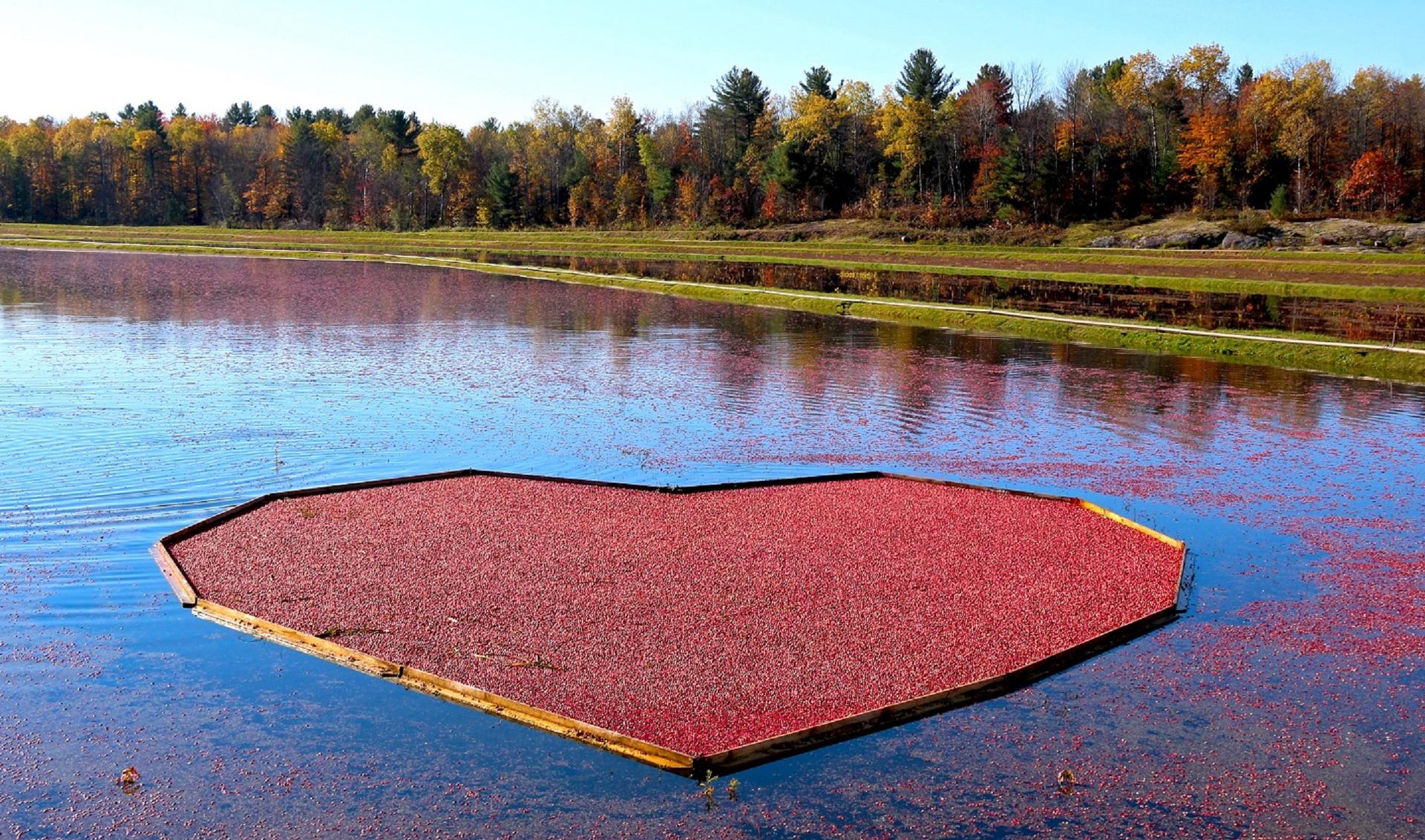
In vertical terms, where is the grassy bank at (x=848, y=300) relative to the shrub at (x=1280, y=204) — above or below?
below

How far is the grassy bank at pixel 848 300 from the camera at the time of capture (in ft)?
94.5

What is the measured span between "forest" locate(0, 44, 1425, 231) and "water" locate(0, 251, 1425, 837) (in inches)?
2090

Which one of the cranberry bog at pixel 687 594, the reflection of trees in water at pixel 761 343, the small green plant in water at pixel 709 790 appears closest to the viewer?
the small green plant in water at pixel 709 790

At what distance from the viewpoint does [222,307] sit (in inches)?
→ 1556

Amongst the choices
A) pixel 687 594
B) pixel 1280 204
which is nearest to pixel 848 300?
pixel 687 594

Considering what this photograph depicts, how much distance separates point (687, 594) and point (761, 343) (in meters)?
21.7

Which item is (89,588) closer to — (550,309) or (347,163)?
(550,309)

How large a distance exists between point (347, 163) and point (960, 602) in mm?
126590

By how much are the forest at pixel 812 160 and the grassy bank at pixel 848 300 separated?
1440cm

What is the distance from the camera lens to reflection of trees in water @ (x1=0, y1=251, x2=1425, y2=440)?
23.7 m

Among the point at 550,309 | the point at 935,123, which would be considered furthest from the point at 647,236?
the point at 550,309

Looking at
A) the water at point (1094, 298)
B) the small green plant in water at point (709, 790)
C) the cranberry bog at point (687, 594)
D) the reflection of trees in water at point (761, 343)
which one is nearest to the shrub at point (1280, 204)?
the water at point (1094, 298)

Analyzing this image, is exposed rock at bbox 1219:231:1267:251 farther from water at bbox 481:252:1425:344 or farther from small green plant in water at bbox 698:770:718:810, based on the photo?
small green plant in water at bbox 698:770:718:810

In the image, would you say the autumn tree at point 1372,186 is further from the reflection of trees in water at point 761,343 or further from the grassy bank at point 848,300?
the reflection of trees in water at point 761,343
